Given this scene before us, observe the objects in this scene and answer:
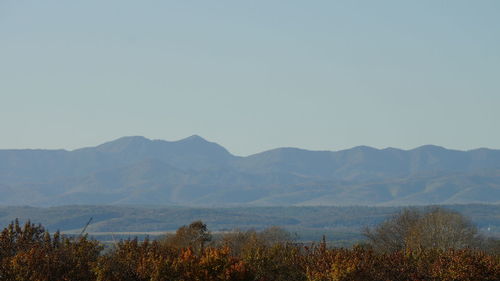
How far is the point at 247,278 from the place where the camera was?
2348cm

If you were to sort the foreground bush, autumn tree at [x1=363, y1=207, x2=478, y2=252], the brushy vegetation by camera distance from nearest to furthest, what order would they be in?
the brushy vegetation < the foreground bush < autumn tree at [x1=363, y1=207, x2=478, y2=252]

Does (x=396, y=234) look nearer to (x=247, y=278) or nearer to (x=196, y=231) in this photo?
(x=196, y=231)

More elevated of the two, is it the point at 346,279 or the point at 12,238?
the point at 12,238

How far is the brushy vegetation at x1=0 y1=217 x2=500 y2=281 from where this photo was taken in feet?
78.1

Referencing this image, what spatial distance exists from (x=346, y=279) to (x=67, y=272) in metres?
7.91

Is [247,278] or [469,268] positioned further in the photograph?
[469,268]

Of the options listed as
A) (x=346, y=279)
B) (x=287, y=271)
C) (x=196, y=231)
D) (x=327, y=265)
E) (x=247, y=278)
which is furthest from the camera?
(x=196, y=231)

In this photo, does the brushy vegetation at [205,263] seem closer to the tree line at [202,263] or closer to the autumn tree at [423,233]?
the tree line at [202,263]

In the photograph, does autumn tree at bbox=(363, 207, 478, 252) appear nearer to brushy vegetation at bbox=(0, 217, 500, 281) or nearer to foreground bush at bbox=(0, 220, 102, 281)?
brushy vegetation at bbox=(0, 217, 500, 281)

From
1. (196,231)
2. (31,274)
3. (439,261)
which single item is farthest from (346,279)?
(196,231)

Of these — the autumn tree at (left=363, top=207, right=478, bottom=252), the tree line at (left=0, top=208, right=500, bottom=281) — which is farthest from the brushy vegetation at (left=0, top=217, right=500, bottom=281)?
the autumn tree at (left=363, top=207, right=478, bottom=252)

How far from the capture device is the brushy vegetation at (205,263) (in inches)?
938

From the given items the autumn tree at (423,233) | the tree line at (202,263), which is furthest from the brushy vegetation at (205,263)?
the autumn tree at (423,233)

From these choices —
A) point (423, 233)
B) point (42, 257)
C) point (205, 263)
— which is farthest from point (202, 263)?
point (423, 233)
